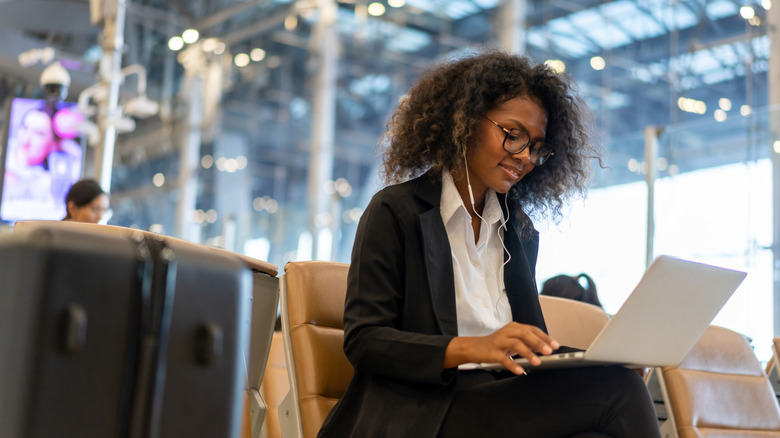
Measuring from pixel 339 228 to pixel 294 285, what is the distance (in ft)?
23.1

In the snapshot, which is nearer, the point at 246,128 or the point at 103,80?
the point at 103,80

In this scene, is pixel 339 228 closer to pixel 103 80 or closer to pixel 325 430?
pixel 103 80

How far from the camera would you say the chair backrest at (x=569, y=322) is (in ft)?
9.17

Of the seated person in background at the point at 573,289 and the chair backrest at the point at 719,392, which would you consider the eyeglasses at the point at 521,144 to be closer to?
the chair backrest at the point at 719,392

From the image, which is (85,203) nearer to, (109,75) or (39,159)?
(109,75)

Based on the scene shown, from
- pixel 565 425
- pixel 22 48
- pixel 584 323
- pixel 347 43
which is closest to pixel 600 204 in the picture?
pixel 584 323

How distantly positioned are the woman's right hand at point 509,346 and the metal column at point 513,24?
26.4 feet

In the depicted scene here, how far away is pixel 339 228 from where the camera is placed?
30.5ft

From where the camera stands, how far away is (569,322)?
2.84m

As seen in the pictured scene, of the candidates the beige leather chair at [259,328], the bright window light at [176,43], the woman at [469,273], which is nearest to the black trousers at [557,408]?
the woman at [469,273]

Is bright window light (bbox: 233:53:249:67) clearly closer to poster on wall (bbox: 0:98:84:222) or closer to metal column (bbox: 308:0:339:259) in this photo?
metal column (bbox: 308:0:339:259)

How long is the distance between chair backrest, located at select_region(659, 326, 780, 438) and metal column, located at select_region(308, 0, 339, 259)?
322 inches

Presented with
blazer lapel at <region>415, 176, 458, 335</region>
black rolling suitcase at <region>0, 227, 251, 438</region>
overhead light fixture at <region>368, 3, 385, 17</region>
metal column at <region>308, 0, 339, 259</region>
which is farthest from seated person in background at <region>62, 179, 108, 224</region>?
overhead light fixture at <region>368, 3, 385, 17</region>

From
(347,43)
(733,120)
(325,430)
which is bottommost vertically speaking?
(325,430)
